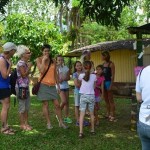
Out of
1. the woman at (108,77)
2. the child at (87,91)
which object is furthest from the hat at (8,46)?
the woman at (108,77)

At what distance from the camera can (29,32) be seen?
59.4ft

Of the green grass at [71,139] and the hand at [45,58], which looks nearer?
the green grass at [71,139]

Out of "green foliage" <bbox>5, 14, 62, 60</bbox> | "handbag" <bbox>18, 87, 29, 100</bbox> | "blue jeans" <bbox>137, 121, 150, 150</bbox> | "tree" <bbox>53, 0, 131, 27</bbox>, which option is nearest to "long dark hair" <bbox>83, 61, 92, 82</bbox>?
"handbag" <bbox>18, 87, 29, 100</bbox>

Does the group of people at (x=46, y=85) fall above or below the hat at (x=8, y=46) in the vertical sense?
below

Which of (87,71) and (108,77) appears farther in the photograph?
(108,77)

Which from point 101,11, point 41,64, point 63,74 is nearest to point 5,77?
point 41,64

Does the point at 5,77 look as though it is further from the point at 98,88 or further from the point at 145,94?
the point at 145,94

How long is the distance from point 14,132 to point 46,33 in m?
12.7

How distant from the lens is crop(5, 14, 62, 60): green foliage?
18094 millimetres

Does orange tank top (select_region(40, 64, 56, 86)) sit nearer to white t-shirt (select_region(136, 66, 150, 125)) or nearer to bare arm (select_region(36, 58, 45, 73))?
bare arm (select_region(36, 58, 45, 73))

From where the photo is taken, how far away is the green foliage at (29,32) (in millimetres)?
18094

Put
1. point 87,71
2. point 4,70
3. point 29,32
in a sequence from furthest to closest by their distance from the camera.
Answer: point 29,32 → point 87,71 → point 4,70

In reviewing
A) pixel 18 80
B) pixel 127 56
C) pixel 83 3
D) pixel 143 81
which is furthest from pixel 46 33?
pixel 143 81

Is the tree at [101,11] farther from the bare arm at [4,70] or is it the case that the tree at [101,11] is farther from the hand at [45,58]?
the bare arm at [4,70]
